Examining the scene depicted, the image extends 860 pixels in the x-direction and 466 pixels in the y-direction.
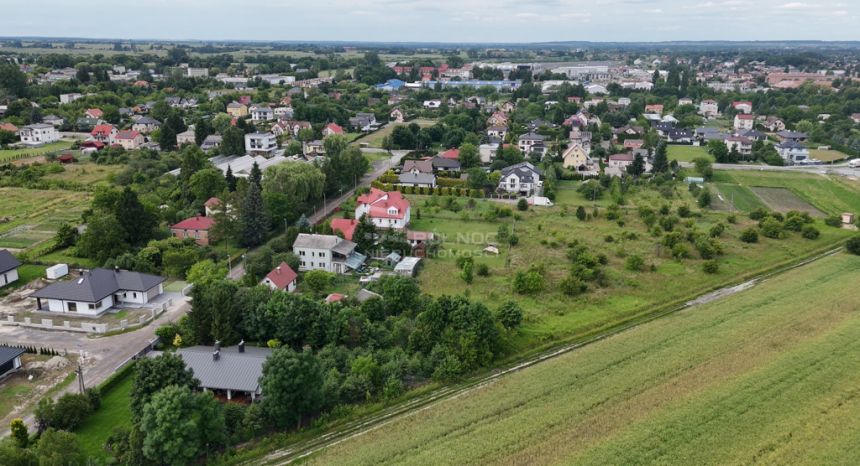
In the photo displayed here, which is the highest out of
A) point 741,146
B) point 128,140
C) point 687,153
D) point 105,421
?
point 741,146

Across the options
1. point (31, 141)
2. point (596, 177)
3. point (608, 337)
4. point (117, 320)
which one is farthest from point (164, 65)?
point (608, 337)

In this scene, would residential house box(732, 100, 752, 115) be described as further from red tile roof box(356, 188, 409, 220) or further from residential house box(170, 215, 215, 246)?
residential house box(170, 215, 215, 246)

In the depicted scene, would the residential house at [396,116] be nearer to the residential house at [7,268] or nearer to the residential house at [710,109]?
the residential house at [710,109]

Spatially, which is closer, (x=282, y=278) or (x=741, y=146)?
(x=282, y=278)

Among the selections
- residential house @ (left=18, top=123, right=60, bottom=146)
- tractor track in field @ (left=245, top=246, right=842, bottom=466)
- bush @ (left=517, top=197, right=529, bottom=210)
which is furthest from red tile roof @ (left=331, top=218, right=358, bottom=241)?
residential house @ (left=18, top=123, right=60, bottom=146)

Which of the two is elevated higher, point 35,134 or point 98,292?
point 35,134

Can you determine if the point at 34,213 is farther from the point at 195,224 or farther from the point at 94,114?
the point at 94,114

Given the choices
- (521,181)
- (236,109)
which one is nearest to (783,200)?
(521,181)
